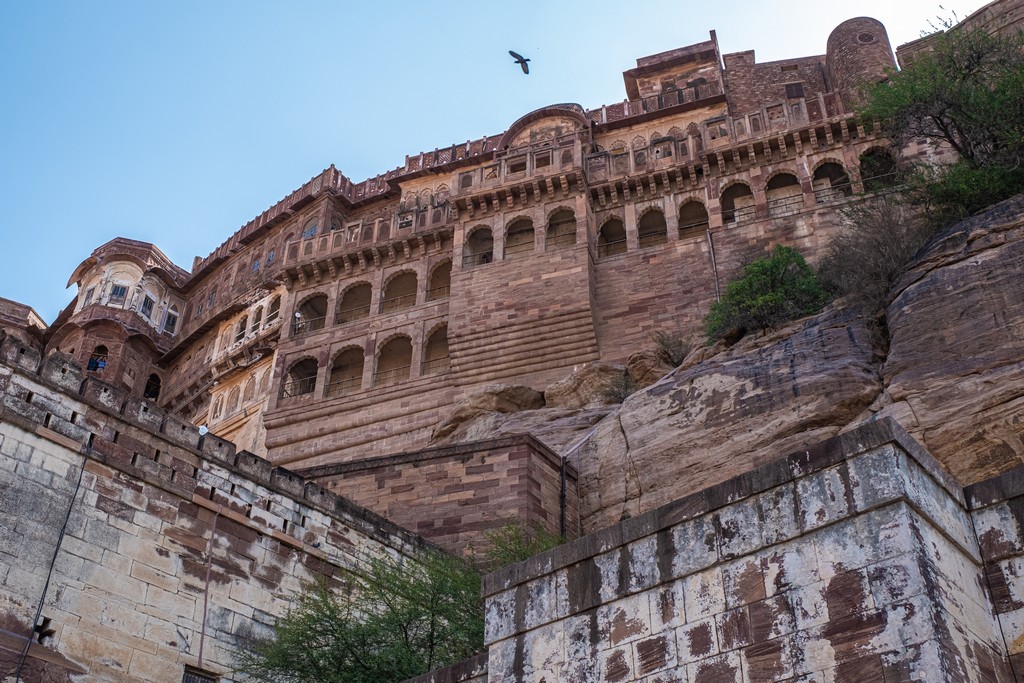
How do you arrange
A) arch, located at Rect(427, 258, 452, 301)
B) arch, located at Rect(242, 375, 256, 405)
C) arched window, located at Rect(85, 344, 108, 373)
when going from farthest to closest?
arched window, located at Rect(85, 344, 108, 373) < arch, located at Rect(242, 375, 256, 405) < arch, located at Rect(427, 258, 452, 301)

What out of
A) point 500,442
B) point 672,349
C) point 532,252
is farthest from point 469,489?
point 532,252

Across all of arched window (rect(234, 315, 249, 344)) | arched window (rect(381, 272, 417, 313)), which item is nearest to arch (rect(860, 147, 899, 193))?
arched window (rect(381, 272, 417, 313))

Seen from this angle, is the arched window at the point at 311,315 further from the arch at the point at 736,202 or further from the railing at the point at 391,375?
the arch at the point at 736,202

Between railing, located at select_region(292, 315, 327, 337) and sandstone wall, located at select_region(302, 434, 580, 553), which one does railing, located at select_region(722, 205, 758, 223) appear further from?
railing, located at select_region(292, 315, 327, 337)

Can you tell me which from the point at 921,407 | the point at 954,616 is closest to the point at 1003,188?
the point at 921,407

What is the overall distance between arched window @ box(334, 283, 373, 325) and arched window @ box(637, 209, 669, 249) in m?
8.73

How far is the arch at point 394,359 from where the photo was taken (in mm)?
32438

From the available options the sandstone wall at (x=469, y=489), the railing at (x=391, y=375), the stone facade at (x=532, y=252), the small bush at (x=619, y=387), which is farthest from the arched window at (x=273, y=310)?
the sandstone wall at (x=469, y=489)

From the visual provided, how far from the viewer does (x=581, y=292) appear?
93.9 ft

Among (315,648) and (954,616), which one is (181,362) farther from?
(954,616)

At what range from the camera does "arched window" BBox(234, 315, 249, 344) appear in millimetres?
37500

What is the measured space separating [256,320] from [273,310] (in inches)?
43.0

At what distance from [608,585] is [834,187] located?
966 inches

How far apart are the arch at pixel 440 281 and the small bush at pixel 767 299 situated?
1208cm
